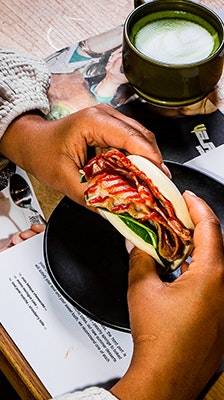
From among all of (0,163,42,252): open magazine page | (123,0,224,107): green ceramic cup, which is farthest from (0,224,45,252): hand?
(123,0,224,107): green ceramic cup

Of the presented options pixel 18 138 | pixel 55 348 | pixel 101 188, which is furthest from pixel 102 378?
pixel 18 138

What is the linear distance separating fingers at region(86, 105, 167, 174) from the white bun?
0.07 feet

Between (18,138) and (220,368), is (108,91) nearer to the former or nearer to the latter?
(18,138)

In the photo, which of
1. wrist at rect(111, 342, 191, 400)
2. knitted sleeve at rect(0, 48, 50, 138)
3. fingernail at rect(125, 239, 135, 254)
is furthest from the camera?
knitted sleeve at rect(0, 48, 50, 138)

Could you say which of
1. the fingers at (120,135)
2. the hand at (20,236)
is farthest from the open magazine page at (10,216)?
the fingers at (120,135)

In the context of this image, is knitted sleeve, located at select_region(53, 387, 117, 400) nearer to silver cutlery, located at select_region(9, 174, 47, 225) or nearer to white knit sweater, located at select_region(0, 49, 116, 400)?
silver cutlery, located at select_region(9, 174, 47, 225)

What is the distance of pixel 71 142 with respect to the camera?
0.78 m

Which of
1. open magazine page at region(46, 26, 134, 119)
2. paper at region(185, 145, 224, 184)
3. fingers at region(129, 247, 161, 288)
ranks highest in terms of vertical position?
open magazine page at region(46, 26, 134, 119)

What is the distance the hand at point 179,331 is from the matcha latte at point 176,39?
0.28 meters

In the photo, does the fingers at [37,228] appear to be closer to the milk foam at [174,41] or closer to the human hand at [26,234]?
the human hand at [26,234]

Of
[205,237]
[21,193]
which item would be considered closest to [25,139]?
[21,193]

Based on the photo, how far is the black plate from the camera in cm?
70

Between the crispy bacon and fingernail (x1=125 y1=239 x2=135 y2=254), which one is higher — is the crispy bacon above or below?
above

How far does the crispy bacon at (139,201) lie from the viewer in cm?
67
